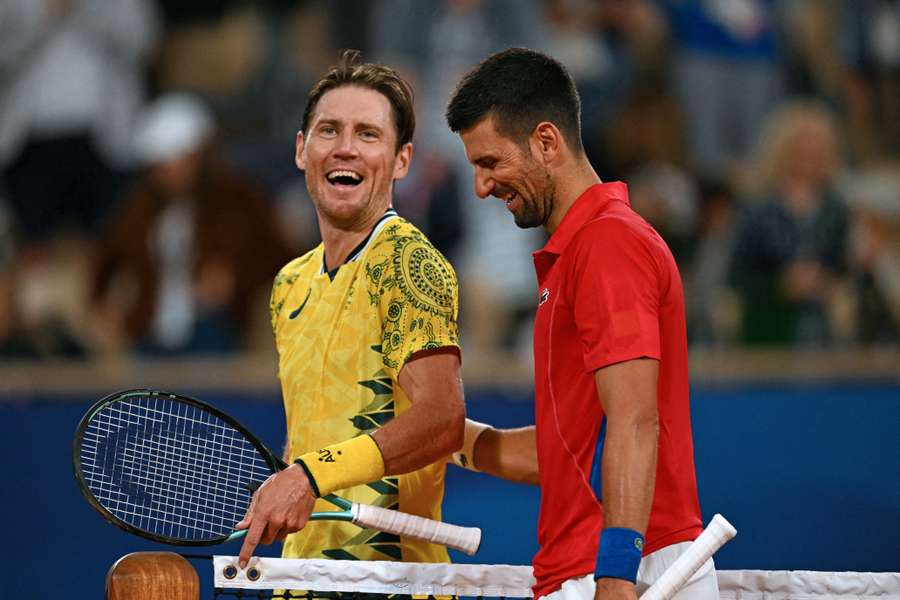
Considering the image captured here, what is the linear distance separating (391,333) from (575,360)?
63 cm

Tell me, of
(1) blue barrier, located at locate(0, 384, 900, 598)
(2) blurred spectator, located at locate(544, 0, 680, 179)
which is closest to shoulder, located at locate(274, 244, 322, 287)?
(1) blue barrier, located at locate(0, 384, 900, 598)

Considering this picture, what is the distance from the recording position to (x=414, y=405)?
3.46 meters

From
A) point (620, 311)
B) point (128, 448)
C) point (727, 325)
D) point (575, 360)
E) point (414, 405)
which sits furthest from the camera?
point (727, 325)

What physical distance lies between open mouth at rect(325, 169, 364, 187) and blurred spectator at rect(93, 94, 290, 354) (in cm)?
479

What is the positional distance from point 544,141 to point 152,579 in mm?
1299

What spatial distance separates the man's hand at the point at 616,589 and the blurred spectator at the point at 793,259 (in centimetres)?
589

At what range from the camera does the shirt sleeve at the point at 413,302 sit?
3520 mm

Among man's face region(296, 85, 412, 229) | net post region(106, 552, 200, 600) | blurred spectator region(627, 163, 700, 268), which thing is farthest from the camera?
blurred spectator region(627, 163, 700, 268)

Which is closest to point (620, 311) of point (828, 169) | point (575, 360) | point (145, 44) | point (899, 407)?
point (575, 360)

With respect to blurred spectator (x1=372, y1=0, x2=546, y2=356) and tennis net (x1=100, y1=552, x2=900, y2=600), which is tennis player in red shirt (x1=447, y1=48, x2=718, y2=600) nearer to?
tennis net (x1=100, y1=552, x2=900, y2=600)

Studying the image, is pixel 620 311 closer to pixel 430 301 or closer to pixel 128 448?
pixel 430 301

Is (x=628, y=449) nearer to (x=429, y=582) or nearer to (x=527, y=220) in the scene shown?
(x=527, y=220)

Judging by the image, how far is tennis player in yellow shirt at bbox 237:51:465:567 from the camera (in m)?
3.38

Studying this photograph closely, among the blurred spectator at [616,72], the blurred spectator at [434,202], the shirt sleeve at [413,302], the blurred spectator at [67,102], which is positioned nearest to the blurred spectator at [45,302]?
the blurred spectator at [67,102]
